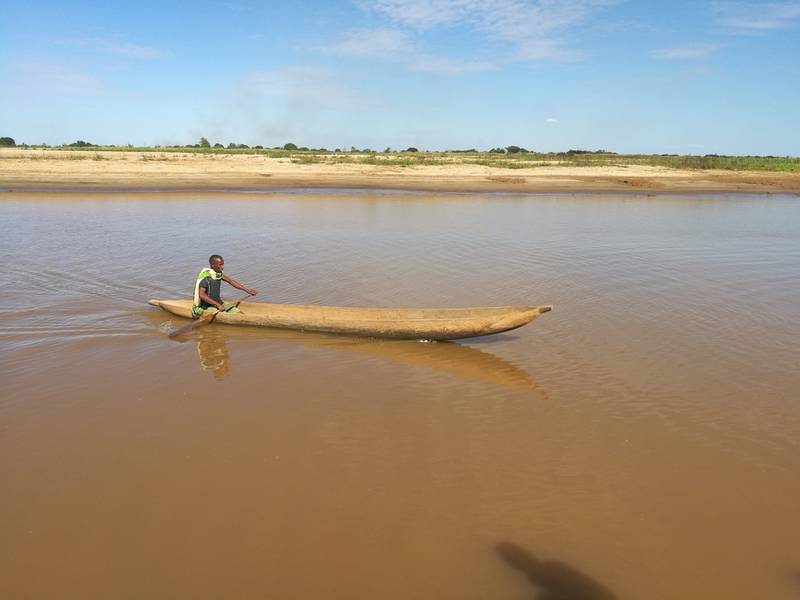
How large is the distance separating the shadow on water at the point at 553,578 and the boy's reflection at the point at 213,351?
387cm

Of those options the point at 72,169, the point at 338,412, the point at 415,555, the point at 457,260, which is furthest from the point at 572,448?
the point at 72,169

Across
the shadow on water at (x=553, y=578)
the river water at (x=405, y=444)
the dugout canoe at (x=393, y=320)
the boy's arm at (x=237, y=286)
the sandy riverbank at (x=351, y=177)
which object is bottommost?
the shadow on water at (x=553, y=578)

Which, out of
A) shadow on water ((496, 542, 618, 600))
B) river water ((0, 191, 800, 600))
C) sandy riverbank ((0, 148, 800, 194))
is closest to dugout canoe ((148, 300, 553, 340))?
river water ((0, 191, 800, 600))

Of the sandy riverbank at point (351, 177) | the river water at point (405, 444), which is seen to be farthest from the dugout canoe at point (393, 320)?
the sandy riverbank at point (351, 177)

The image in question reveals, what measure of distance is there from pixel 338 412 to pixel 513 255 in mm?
7841

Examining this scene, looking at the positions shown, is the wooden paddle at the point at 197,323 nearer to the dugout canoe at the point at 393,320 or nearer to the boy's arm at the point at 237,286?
the dugout canoe at the point at 393,320

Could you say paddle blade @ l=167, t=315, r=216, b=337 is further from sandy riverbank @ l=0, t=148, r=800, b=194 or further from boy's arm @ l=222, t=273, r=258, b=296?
sandy riverbank @ l=0, t=148, r=800, b=194

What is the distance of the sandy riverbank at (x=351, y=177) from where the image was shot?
24.4m

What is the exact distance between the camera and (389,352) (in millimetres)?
6789

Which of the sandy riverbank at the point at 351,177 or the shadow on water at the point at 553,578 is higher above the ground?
the sandy riverbank at the point at 351,177

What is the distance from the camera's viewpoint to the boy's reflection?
6.38m

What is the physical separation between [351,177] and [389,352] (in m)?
21.7

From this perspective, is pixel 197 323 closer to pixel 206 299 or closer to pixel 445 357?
pixel 206 299

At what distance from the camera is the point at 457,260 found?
11.7 meters
